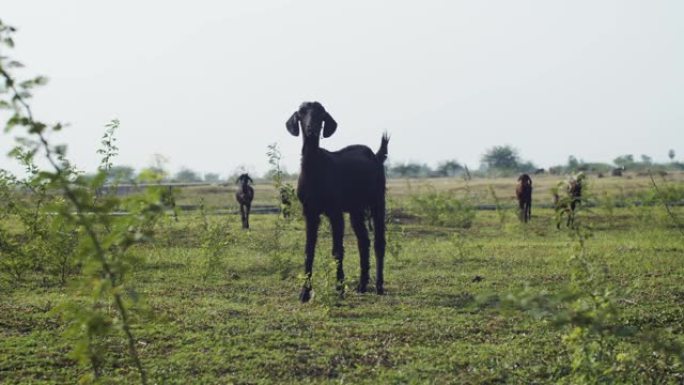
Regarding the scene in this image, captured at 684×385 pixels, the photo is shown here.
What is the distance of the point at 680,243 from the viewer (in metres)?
18.4

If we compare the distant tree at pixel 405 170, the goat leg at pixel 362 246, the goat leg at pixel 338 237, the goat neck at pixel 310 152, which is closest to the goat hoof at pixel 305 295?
the goat leg at pixel 338 237

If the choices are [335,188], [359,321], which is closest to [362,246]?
[335,188]

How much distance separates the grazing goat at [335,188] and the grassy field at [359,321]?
1.47 ft

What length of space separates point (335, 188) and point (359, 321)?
2.53 m

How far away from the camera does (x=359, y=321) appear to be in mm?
10125

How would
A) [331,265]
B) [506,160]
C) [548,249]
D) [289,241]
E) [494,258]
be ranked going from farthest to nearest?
[506,160]
[289,241]
[548,249]
[494,258]
[331,265]

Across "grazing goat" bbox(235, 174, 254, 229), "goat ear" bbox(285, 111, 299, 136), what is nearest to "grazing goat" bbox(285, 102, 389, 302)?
"goat ear" bbox(285, 111, 299, 136)

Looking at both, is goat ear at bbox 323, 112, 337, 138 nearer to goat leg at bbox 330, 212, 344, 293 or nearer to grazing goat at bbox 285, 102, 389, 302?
grazing goat at bbox 285, 102, 389, 302

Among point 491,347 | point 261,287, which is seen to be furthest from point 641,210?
point 491,347

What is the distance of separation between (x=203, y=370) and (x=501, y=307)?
4.54 metres

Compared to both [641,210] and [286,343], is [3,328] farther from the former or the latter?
[641,210]

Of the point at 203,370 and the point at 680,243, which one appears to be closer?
the point at 203,370

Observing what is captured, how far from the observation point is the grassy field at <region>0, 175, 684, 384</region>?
759 centimetres

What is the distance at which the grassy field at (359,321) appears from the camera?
7.59 metres
